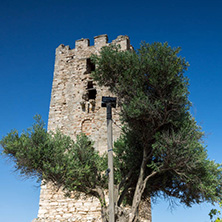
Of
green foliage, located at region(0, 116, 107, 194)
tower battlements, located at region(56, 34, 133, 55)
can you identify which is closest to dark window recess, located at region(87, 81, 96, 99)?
tower battlements, located at region(56, 34, 133, 55)

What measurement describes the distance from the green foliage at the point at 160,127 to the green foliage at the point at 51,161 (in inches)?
41.3

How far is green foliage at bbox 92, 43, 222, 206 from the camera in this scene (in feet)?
24.6

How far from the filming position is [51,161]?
787 cm

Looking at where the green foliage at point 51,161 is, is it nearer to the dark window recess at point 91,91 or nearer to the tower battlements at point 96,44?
the dark window recess at point 91,91

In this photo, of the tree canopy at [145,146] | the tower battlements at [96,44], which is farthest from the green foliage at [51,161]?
the tower battlements at [96,44]

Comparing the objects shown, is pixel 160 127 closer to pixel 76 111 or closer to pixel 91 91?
pixel 76 111

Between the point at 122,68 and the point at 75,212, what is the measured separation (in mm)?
6207

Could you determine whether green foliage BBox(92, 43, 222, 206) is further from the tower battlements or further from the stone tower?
the tower battlements

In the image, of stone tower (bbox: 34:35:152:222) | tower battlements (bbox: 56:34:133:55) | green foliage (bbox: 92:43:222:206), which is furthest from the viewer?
tower battlements (bbox: 56:34:133:55)

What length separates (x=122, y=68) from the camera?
859 cm

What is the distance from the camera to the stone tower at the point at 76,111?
10773mm

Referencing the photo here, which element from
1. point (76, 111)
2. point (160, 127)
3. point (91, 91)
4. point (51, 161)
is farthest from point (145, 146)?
point (91, 91)

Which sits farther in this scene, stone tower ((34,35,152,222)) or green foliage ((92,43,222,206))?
stone tower ((34,35,152,222))

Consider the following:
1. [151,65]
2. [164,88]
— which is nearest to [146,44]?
[151,65]
